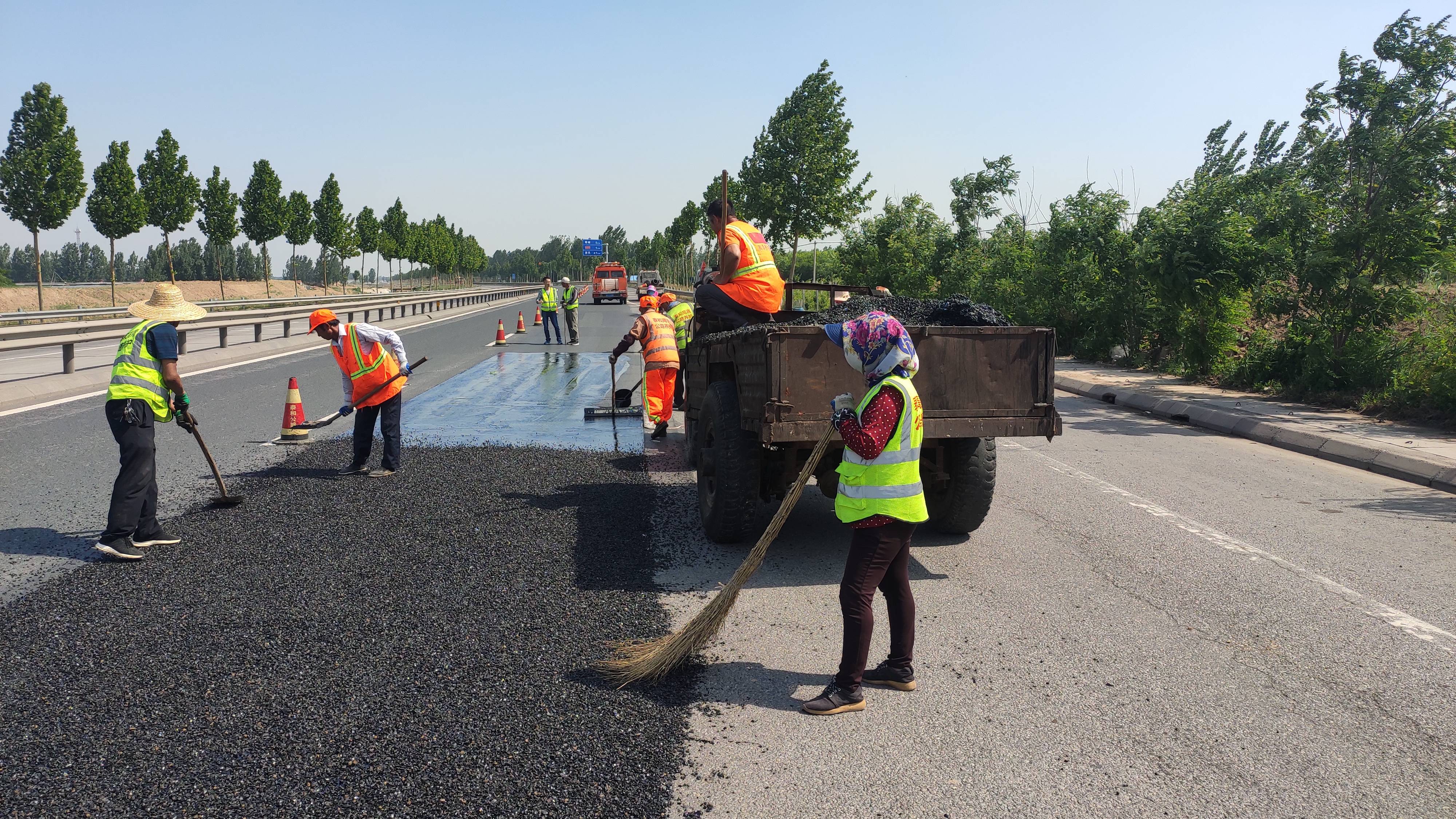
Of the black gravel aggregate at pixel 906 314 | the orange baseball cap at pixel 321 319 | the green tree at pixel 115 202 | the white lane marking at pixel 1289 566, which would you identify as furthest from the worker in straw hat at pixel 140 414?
the green tree at pixel 115 202

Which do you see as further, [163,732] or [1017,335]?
[1017,335]

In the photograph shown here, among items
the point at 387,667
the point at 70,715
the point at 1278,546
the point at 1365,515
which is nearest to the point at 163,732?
the point at 70,715

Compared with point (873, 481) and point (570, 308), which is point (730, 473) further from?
point (570, 308)

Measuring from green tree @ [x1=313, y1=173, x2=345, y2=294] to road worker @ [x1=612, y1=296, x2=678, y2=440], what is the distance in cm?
5810

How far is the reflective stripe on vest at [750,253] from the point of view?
6.66 m

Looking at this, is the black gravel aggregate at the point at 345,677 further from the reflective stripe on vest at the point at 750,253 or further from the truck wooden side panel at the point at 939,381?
the reflective stripe on vest at the point at 750,253

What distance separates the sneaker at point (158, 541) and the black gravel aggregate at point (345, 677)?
16cm

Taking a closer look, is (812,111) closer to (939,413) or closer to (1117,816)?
(939,413)

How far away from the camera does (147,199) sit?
42.4 metres

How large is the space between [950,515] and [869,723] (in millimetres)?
2714

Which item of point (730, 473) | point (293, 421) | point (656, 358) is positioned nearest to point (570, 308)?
point (656, 358)

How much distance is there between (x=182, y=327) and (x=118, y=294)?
36754 millimetres

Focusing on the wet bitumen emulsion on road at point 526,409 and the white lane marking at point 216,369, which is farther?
the white lane marking at point 216,369

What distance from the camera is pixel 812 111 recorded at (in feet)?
94.0
